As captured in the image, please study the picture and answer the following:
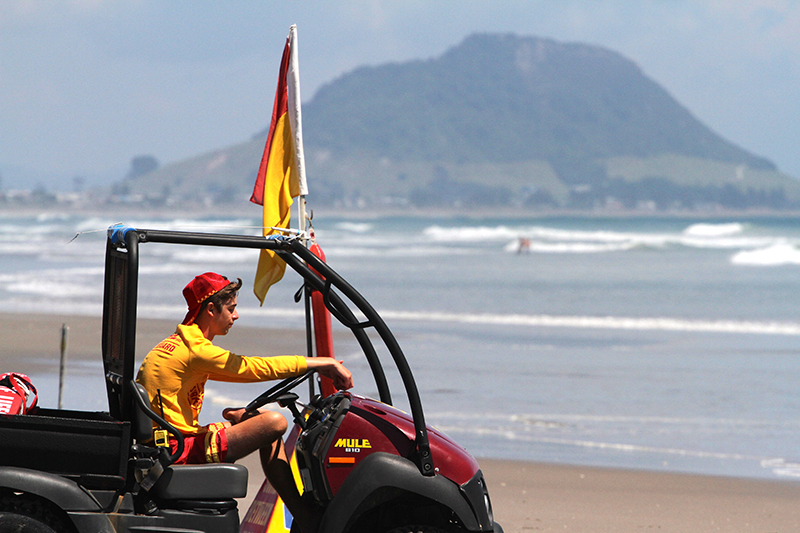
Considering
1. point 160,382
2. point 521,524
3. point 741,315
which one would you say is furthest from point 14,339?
point 741,315

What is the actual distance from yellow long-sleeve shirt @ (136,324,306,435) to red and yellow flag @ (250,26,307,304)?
566 mm

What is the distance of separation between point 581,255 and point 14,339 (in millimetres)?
30567

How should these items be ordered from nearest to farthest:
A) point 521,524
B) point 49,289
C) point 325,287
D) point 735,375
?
point 325,287, point 521,524, point 735,375, point 49,289

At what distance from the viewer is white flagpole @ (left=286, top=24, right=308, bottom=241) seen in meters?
4.30

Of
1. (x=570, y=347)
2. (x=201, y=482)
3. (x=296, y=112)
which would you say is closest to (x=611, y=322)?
(x=570, y=347)

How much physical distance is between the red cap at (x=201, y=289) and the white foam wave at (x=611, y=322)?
1291 cm

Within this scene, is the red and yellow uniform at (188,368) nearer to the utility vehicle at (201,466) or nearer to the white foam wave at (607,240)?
the utility vehicle at (201,466)

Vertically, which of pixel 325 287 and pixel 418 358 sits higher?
pixel 325 287

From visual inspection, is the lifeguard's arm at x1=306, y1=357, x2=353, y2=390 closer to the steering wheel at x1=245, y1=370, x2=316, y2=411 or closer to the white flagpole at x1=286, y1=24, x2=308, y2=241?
the steering wheel at x1=245, y1=370, x2=316, y2=411

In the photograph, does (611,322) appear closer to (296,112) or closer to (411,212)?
(296,112)

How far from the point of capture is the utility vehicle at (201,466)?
3.52 m

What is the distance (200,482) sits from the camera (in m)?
3.68

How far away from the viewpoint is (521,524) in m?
5.81

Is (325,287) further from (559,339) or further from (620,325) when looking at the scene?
(620,325)
